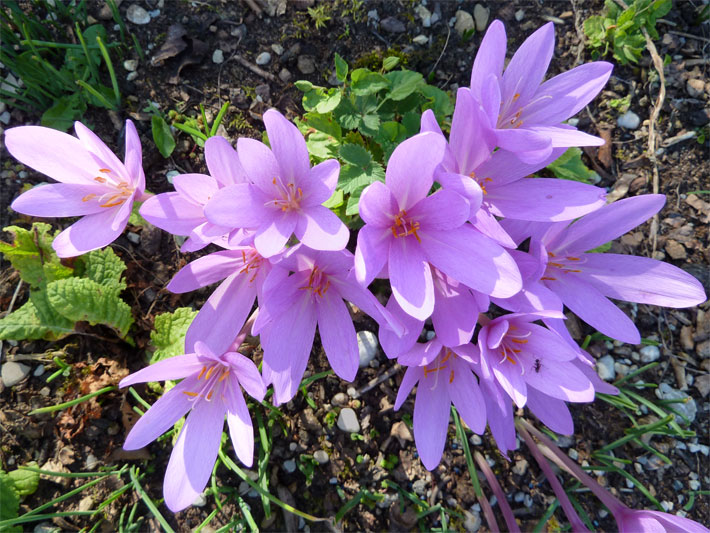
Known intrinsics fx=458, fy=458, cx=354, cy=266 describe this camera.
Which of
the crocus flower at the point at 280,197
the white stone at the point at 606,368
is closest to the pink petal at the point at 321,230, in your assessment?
the crocus flower at the point at 280,197

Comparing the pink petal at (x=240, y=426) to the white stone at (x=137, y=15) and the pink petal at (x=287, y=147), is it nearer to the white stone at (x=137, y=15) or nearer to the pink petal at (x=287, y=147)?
the pink petal at (x=287, y=147)

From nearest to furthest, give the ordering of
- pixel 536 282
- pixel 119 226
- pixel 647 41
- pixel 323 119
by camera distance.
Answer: pixel 536 282
pixel 119 226
pixel 323 119
pixel 647 41

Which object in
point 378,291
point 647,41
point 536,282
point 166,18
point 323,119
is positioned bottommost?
point 378,291

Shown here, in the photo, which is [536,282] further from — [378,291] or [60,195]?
[60,195]

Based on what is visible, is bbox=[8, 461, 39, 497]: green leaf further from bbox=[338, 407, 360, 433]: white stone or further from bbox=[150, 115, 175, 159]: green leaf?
bbox=[150, 115, 175, 159]: green leaf

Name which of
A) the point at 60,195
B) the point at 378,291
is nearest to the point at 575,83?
the point at 378,291

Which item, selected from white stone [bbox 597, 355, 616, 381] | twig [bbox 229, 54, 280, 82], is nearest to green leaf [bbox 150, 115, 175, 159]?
twig [bbox 229, 54, 280, 82]
